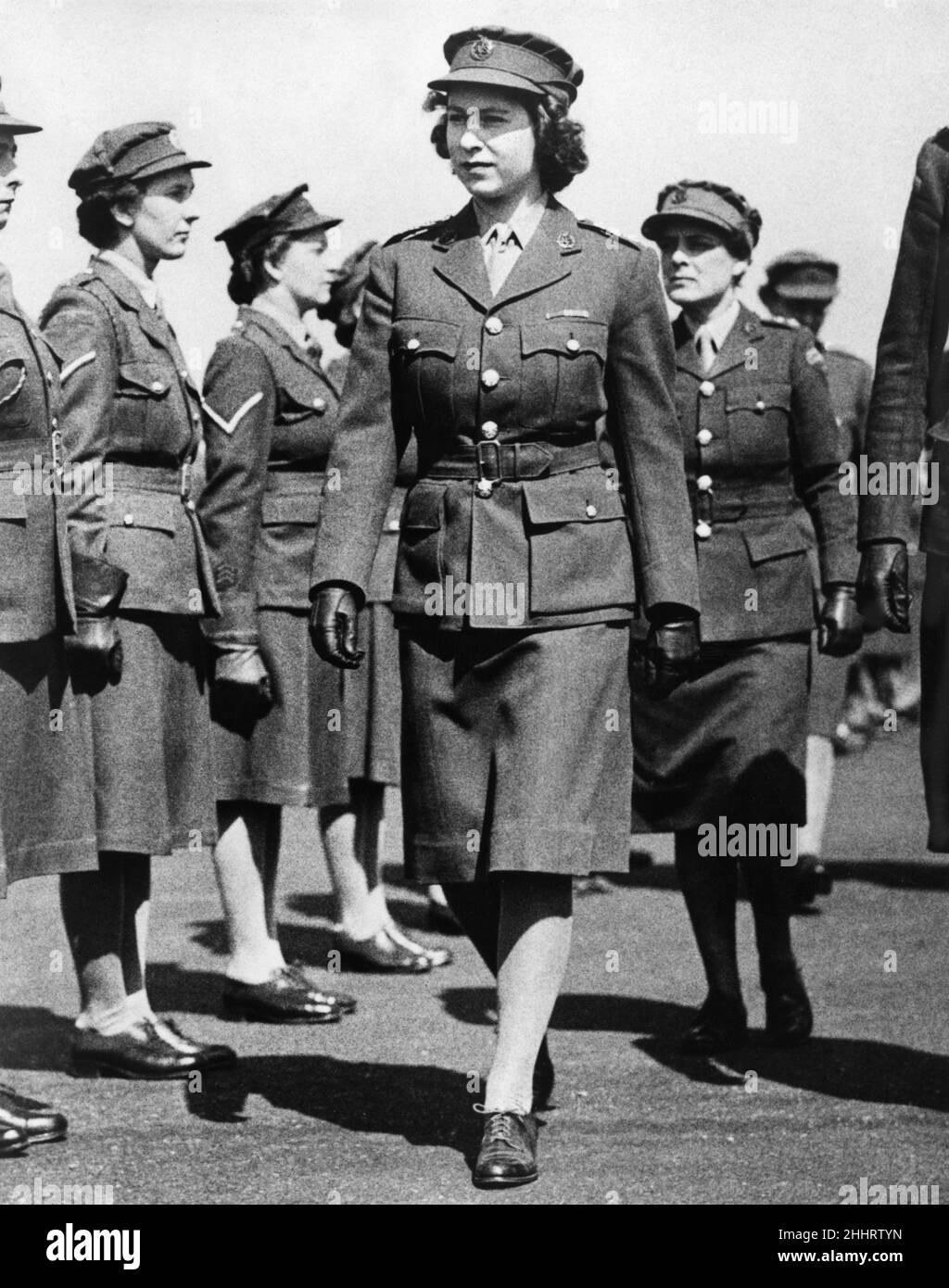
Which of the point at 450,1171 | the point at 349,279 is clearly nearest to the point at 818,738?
the point at 349,279

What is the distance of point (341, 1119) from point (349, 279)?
4.20m

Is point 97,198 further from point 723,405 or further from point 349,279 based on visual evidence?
point 349,279

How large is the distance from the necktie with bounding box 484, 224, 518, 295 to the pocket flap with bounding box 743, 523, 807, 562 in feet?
5.47

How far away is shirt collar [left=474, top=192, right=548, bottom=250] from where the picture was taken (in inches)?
252

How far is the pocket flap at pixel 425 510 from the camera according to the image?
629 cm

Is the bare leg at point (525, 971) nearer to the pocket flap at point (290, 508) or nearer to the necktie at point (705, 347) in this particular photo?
the necktie at point (705, 347)

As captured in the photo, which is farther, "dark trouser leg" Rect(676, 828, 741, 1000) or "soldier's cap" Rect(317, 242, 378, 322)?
"soldier's cap" Rect(317, 242, 378, 322)

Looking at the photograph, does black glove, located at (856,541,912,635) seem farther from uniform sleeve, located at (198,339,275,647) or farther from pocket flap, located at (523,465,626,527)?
uniform sleeve, located at (198,339,275,647)

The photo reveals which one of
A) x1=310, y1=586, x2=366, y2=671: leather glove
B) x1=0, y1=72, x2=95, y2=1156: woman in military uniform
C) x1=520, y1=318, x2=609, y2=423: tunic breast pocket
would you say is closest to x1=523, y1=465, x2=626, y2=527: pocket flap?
x1=520, y1=318, x2=609, y2=423: tunic breast pocket

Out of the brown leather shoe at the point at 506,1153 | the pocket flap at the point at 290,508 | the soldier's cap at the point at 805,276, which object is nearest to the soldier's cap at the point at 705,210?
the pocket flap at the point at 290,508

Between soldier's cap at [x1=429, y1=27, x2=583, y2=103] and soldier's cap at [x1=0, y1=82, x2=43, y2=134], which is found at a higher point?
soldier's cap at [x1=429, y1=27, x2=583, y2=103]

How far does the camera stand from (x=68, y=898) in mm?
7285

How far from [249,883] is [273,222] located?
211 cm

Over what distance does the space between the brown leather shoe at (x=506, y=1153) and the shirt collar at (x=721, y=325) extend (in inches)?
107
